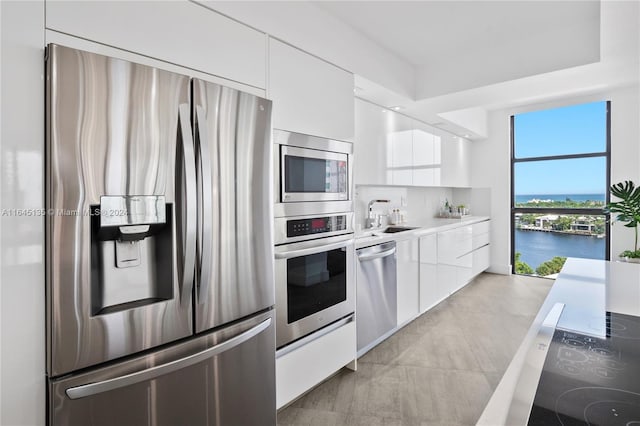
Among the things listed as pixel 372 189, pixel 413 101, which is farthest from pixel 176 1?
pixel 372 189

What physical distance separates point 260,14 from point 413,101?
73.3 inches

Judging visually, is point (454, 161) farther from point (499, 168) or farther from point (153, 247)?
point (153, 247)

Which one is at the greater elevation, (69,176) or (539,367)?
(69,176)

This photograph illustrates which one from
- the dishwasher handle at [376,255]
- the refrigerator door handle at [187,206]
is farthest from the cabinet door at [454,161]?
the refrigerator door handle at [187,206]

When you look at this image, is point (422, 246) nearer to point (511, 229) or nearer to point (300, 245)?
point (300, 245)

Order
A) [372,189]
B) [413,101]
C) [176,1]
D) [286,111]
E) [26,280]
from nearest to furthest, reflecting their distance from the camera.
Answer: [26,280], [176,1], [286,111], [413,101], [372,189]

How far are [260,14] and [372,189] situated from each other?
91.7 inches

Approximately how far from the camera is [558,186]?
4.86 m

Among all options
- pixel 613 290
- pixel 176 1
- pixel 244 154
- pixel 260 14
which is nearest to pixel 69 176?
pixel 244 154

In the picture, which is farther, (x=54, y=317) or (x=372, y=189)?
(x=372, y=189)

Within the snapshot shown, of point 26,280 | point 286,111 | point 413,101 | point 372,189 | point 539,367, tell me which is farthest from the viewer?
point 372,189

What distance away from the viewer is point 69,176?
1.07 meters

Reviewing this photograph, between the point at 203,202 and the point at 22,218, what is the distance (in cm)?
56

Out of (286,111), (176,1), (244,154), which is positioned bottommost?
(244,154)
